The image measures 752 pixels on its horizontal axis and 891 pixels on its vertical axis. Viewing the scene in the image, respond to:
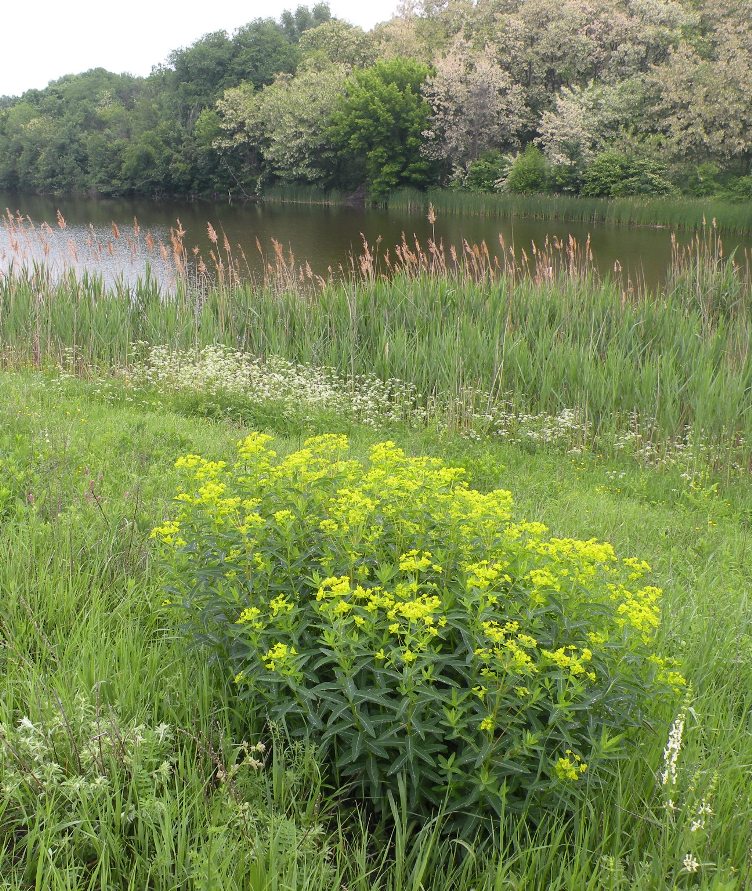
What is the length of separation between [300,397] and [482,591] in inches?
251

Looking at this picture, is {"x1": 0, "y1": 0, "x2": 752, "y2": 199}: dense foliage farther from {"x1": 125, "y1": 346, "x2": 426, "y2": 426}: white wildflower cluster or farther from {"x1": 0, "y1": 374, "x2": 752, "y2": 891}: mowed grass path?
{"x1": 0, "y1": 374, "x2": 752, "y2": 891}: mowed grass path

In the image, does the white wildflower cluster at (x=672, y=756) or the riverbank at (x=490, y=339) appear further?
the riverbank at (x=490, y=339)

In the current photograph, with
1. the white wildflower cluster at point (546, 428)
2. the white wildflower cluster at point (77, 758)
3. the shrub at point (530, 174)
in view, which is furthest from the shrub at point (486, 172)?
the white wildflower cluster at point (77, 758)

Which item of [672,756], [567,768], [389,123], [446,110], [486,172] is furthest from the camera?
[389,123]

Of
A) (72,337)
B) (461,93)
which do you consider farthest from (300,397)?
(461,93)

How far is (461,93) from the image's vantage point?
39.5 m

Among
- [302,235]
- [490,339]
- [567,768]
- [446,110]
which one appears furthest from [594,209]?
[567,768]

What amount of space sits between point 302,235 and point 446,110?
17776mm

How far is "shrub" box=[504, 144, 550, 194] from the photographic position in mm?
34938

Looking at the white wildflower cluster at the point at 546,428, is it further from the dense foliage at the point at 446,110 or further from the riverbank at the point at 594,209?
the dense foliage at the point at 446,110

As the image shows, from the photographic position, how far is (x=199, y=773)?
2373mm

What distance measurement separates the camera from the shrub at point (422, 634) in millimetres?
2146

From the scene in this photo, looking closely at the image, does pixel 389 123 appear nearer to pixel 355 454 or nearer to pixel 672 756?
pixel 355 454

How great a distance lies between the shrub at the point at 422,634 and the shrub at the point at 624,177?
32506 millimetres
